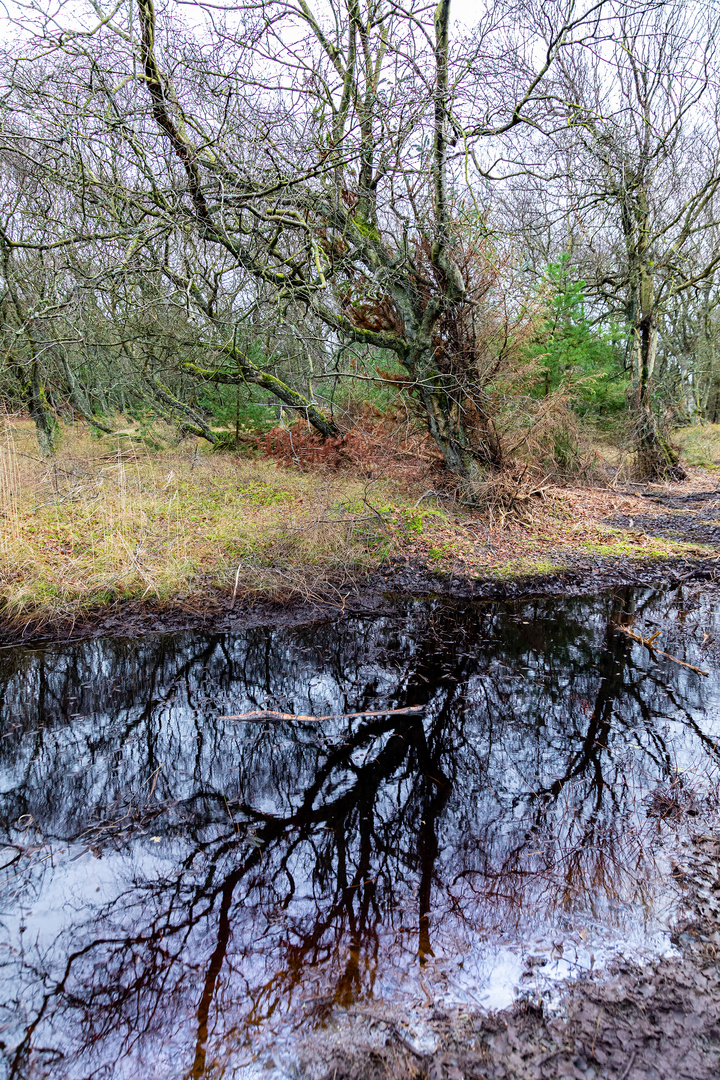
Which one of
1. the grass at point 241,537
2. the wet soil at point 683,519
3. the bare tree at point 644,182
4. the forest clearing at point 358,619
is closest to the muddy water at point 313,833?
the forest clearing at point 358,619

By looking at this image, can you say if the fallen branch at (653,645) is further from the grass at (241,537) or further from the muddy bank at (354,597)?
the grass at (241,537)

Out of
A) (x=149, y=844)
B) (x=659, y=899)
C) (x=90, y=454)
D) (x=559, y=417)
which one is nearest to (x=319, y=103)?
(x=559, y=417)

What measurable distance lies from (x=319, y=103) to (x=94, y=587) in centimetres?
642

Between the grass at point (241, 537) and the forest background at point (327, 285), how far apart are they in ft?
0.15

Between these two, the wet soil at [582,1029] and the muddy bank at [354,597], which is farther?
the muddy bank at [354,597]

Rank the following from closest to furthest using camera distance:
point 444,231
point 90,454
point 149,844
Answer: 1. point 149,844
2. point 444,231
3. point 90,454

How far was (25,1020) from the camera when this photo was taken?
2318 millimetres

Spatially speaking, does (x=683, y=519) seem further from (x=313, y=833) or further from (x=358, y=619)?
(x=313, y=833)

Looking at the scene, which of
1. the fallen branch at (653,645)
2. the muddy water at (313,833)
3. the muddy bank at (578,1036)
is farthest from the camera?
the fallen branch at (653,645)

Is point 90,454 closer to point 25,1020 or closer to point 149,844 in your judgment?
point 149,844

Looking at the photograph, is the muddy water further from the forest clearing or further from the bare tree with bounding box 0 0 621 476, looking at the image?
the bare tree with bounding box 0 0 621 476

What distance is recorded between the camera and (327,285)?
7.57 metres

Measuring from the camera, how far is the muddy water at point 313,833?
7.70 ft

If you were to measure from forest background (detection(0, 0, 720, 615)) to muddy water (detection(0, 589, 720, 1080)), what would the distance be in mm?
2133
